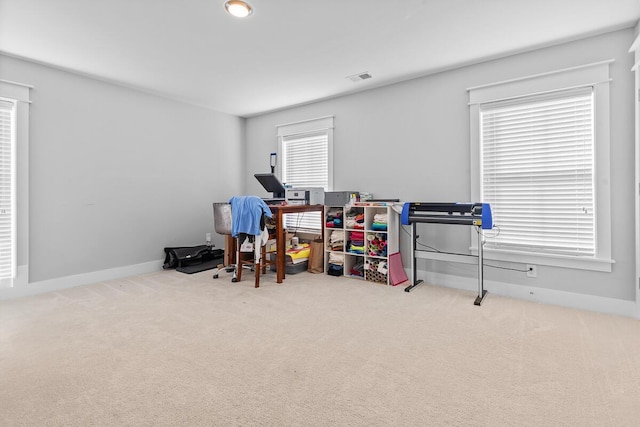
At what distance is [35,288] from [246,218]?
7.86ft

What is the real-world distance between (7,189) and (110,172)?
3.27ft

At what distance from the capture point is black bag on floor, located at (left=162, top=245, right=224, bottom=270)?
452 cm

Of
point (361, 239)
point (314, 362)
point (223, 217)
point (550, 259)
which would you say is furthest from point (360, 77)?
point (314, 362)

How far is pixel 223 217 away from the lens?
414 centimetres

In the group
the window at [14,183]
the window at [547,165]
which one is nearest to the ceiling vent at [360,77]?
the window at [547,165]

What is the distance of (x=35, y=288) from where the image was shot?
3.46m

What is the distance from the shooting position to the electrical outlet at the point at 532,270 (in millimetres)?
3164

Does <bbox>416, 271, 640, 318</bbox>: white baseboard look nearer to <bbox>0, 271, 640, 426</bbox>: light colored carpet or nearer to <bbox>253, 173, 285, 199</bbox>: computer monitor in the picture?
<bbox>0, 271, 640, 426</bbox>: light colored carpet

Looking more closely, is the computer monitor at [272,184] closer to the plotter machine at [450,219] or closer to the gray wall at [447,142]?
the gray wall at [447,142]

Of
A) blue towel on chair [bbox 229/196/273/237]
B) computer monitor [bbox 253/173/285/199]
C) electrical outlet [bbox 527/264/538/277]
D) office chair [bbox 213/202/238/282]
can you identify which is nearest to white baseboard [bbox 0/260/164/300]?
office chair [bbox 213/202/238/282]

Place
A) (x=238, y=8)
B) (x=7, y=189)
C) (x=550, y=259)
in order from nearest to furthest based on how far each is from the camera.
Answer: (x=238, y=8), (x=550, y=259), (x=7, y=189)

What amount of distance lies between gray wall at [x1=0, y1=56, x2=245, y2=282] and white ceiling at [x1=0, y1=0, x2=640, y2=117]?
1.14 ft

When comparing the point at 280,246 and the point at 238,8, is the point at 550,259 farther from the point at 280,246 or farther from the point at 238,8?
the point at 238,8

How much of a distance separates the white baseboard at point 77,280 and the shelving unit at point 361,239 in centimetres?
253
